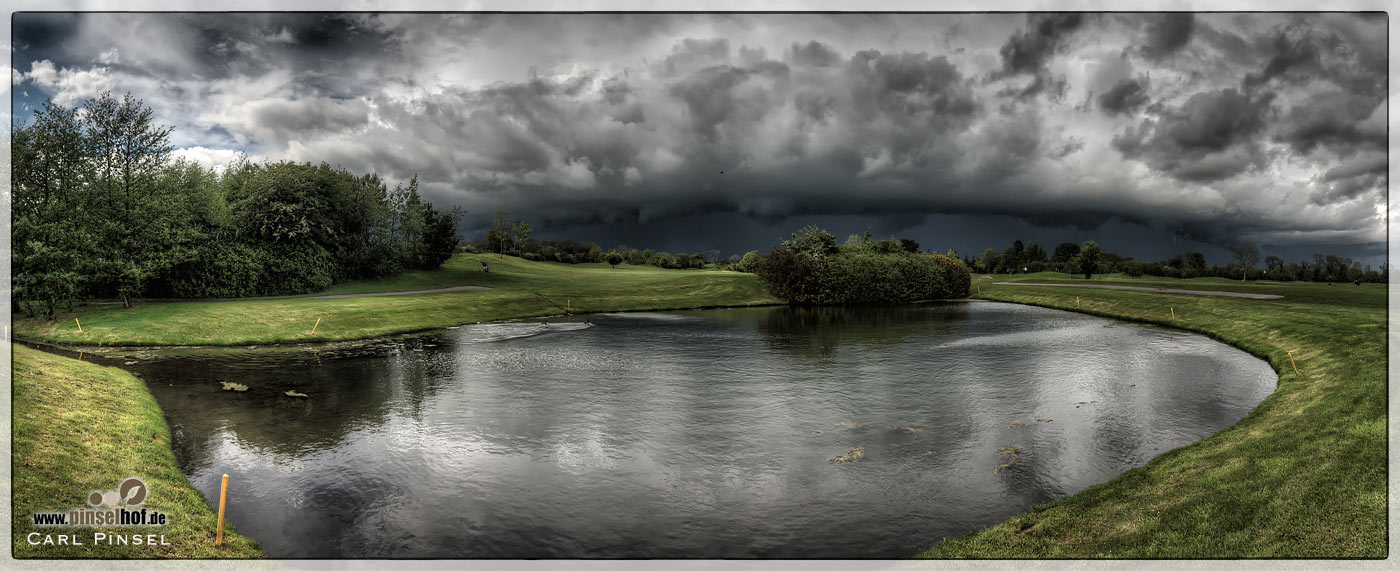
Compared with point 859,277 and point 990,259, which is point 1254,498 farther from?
point 990,259

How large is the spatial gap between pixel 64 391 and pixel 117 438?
3.89m

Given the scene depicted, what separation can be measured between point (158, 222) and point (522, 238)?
207 ft

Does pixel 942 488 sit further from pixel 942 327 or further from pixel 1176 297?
pixel 1176 297

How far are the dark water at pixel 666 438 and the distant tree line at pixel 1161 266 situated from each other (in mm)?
15416

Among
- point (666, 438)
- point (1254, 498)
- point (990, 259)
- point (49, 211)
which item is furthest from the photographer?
point (990, 259)

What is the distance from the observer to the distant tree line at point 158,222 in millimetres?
28375

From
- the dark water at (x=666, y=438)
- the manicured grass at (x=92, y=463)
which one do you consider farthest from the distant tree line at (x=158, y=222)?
the manicured grass at (x=92, y=463)

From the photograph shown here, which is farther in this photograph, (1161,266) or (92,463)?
(1161,266)

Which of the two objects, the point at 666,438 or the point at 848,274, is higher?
the point at 848,274

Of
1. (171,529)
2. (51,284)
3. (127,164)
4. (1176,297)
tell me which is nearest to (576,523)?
(171,529)

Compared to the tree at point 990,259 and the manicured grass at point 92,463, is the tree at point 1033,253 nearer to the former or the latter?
the tree at point 990,259

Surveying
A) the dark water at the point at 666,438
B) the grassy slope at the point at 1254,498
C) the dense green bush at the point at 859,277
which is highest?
the dense green bush at the point at 859,277

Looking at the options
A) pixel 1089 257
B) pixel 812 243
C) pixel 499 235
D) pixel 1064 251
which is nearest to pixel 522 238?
pixel 499 235

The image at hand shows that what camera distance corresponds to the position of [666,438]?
45.0 feet
